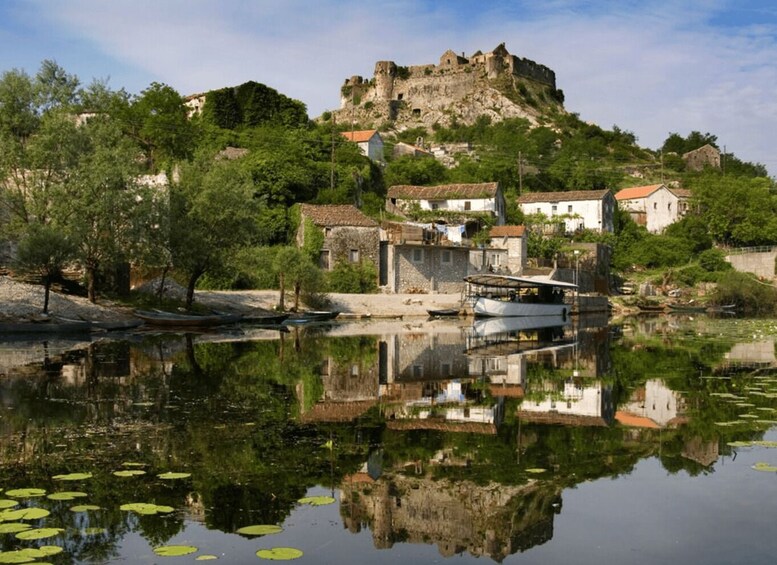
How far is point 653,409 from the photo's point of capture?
43.8 ft

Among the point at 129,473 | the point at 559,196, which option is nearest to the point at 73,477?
the point at 129,473

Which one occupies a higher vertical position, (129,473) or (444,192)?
(444,192)

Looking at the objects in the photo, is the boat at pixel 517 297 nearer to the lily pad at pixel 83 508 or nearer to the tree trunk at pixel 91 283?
the tree trunk at pixel 91 283

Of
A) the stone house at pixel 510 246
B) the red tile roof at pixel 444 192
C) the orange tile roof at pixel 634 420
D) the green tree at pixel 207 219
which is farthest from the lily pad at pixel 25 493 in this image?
the red tile roof at pixel 444 192

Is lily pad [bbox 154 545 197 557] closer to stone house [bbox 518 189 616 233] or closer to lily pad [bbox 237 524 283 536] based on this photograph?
lily pad [bbox 237 524 283 536]

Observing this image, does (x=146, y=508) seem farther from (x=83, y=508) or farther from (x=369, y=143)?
(x=369, y=143)

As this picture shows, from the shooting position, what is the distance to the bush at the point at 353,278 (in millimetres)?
48719

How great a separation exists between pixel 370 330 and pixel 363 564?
28.0m

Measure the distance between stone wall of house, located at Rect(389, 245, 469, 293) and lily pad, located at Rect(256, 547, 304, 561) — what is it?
44295 millimetres

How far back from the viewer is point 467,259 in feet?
180

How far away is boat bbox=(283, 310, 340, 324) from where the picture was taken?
38003 millimetres

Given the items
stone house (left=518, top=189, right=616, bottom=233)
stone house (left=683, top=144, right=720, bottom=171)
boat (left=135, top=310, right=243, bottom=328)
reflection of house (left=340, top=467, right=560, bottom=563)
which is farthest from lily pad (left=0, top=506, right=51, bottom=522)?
stone house (left=683, top=144, right=720, bottom=171)

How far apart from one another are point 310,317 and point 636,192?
50575 millimetres

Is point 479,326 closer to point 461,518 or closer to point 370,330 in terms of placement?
point 370,330
